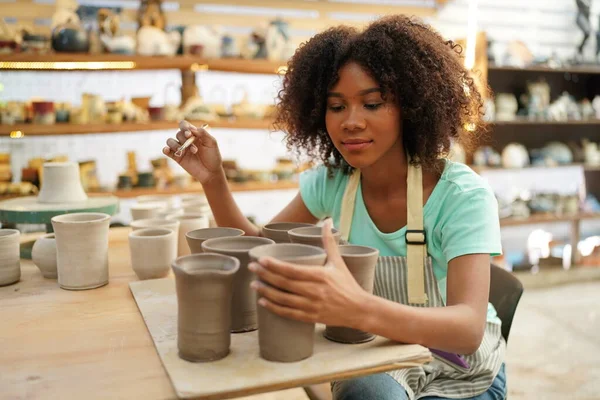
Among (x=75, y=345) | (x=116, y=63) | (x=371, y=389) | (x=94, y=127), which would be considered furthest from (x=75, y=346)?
(x=116, y=63)

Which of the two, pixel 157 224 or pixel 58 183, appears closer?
pixel 157 224

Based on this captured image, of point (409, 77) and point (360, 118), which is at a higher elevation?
point (409, 77)

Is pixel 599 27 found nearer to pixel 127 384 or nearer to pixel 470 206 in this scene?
pixel 470 206

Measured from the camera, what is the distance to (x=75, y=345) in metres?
0.99

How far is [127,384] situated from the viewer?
84 centimetres

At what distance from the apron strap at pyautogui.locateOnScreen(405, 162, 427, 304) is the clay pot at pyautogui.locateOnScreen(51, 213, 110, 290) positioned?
737 millimetres

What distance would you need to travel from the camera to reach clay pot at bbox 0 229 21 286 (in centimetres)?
134

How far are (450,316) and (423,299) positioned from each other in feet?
0.82

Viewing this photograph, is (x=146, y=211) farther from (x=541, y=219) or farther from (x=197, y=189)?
(x=541, y=219)

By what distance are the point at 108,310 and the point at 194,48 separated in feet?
8.81

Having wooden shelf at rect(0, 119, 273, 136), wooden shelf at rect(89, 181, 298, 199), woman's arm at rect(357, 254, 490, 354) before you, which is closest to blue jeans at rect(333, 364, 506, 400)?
woman's arm at rect(357, 254, 490, 354)

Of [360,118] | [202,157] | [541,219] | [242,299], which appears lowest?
[541,219]

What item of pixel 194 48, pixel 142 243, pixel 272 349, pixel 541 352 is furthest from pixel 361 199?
pixel 194 48

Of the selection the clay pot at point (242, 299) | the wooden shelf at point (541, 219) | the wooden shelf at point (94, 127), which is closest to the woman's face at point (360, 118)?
the clay pot at point (242, 299)
